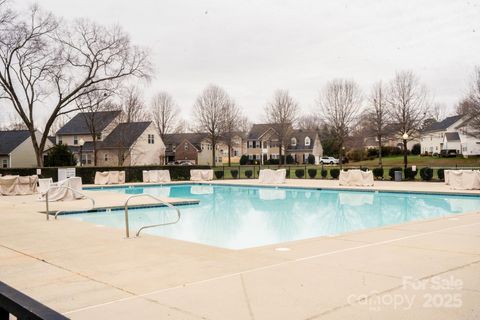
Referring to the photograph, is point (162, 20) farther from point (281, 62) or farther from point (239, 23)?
point (281, 62)

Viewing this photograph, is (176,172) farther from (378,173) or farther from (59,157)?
(59,157)

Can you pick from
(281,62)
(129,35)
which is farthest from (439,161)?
(129,35)

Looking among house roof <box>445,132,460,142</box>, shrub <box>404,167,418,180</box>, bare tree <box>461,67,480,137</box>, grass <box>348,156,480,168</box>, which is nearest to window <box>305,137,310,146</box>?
grass <box>348,156,480,168</box>

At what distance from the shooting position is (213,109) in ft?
206

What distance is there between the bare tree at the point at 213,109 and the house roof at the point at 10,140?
72.6 feet

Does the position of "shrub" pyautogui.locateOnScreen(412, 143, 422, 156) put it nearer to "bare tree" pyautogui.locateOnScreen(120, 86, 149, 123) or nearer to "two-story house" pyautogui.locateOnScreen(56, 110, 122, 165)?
"bare tree" pyautogui.locateOnScreen(120, 86, 149, 123)

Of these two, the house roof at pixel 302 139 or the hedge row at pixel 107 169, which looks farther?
the house roof at pixel 302 139

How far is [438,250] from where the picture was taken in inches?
294

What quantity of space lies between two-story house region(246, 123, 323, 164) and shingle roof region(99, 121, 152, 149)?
Answer: 23.1 metres

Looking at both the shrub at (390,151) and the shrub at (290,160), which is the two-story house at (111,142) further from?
the shrub at (390,151)

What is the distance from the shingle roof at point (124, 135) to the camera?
50050 mm

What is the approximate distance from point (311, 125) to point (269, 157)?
2137cm

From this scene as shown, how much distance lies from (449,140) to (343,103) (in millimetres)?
23349

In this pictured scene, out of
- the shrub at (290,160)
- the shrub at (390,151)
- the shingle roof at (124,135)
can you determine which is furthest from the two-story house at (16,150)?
the shrub at (390,151)
